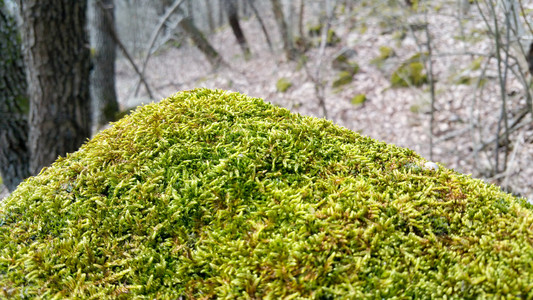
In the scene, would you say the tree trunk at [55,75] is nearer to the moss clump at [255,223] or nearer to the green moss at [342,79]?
the moss clump at [255,223]

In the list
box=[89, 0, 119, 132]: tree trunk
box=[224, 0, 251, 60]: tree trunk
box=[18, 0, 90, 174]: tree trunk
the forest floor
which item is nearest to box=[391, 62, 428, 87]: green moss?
the forest floor

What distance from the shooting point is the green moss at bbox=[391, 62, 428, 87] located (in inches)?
311

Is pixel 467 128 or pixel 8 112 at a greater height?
pixel 8 112

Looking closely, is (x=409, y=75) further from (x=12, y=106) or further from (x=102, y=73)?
(x=12, y=106)

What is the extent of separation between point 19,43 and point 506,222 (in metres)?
5.51

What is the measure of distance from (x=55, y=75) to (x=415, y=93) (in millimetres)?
6925

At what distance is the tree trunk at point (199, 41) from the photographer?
11.9 m

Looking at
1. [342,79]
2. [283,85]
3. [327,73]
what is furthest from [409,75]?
[283,85]

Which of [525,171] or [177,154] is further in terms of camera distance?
[525,171]

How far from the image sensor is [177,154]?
1.67 m

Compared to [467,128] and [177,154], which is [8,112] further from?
[467,128]

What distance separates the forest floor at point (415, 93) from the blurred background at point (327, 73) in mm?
33

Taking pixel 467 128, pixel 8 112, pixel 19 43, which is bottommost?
pixel 467 128

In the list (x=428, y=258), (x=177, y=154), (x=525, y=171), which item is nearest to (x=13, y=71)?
(x=177, y=154)
